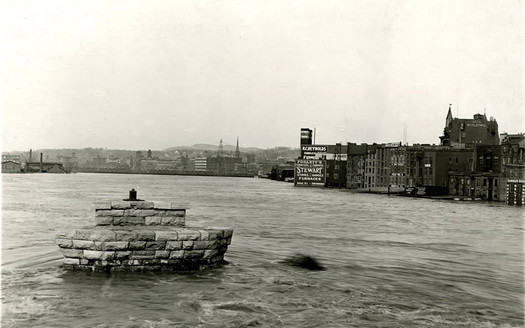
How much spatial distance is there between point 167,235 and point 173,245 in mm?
395

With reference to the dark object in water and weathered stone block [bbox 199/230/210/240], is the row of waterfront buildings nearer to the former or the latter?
the dark object in water

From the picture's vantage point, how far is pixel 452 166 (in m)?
112

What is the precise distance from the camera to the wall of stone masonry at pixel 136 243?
14945mm

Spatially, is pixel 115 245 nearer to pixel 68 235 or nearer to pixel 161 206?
pixel 68 235

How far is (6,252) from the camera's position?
20.2 m

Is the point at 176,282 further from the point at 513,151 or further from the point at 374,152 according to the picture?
the point at 374,152

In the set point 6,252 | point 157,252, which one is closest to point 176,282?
point 157,252

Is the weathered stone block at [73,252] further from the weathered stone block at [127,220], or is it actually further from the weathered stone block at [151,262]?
the weathered stone block at [127,220]

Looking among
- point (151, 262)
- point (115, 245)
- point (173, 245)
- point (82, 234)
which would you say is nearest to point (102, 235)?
point (115, 245)

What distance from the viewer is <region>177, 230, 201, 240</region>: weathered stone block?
15.5 meters

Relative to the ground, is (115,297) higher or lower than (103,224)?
lower

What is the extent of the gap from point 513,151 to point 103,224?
9881cm

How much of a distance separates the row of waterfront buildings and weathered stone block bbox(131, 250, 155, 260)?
269 ft

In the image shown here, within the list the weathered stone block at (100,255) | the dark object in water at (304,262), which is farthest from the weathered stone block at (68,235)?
the dark object in water at (304,262)
